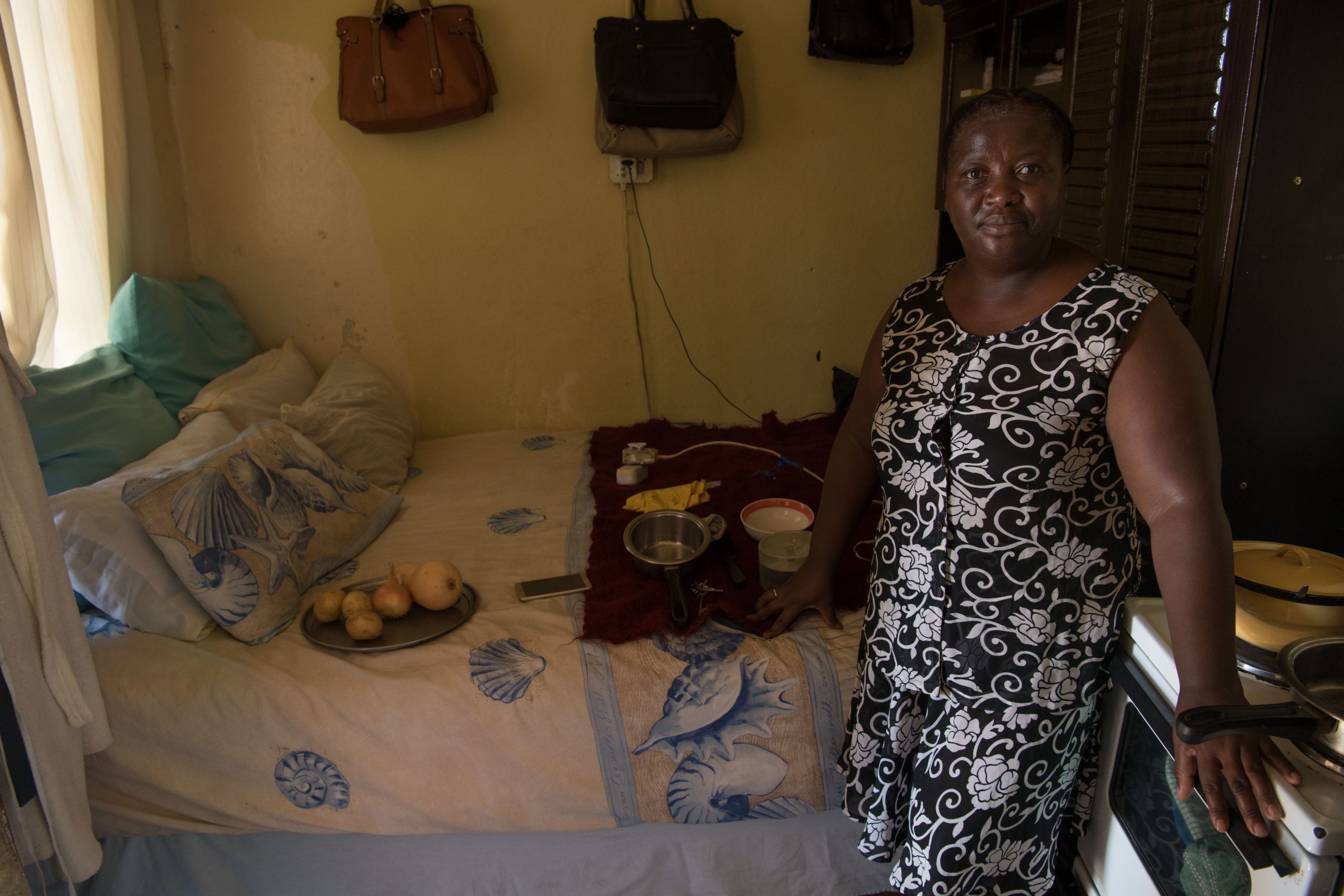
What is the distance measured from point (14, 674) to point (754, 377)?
214 cm

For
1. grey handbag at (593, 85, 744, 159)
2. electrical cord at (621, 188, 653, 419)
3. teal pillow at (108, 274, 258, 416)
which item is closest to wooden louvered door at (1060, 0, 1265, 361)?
grey handbag at (593, 85, 744, 159)

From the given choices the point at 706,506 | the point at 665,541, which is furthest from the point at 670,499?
the point at 665,541

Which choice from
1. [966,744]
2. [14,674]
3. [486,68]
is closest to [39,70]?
[486,68]

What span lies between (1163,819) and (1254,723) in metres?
0.24

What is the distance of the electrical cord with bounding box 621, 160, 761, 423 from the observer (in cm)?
259

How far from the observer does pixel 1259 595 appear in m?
0.92

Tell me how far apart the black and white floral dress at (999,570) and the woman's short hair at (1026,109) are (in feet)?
0.54

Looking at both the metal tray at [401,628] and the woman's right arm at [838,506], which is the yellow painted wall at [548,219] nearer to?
the metal tray at [401,628]

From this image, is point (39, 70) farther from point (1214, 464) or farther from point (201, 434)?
point (1214, 464)

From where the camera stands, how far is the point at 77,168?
191cm

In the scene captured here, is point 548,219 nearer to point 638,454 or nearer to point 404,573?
point 638,454

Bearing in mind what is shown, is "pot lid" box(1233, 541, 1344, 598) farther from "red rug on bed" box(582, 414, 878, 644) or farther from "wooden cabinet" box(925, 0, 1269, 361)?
"red rug on bed" box(582, 414, 878, 644)

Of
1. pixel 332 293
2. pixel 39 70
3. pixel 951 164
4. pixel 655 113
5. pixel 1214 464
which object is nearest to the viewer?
pixel 1214 464

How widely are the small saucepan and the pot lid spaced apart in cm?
93
